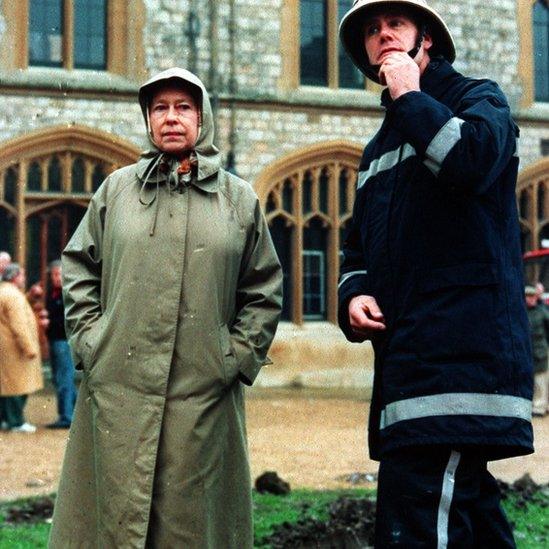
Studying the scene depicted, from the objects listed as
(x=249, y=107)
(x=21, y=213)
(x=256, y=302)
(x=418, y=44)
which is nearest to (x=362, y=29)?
(x=418, y=44)

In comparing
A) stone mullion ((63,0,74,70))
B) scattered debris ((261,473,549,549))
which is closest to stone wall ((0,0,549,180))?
stone mullion ((63,0,74,70))

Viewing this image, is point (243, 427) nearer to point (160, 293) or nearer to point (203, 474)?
point (203, 474)

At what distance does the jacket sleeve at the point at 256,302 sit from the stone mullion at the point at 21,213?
10.6 m

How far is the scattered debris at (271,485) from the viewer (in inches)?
245

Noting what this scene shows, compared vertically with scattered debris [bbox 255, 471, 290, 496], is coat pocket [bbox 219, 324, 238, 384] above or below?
above

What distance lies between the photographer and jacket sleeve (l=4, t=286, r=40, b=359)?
975cm

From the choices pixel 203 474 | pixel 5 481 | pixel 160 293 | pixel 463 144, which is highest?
pixel 463 144

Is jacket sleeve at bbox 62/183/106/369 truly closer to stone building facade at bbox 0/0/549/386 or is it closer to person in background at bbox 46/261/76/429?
person in background at bbox 46/261/76/429

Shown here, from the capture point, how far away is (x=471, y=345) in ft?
8.98

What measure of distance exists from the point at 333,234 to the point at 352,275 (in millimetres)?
12022

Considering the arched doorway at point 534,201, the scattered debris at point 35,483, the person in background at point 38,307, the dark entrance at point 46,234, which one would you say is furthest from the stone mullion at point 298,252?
the scattered debris at point 35,483

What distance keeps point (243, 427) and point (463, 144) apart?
4.42 feet

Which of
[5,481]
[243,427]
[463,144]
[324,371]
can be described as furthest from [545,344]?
[463,144]

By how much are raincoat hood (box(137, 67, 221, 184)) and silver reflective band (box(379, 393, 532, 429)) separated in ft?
3.91
